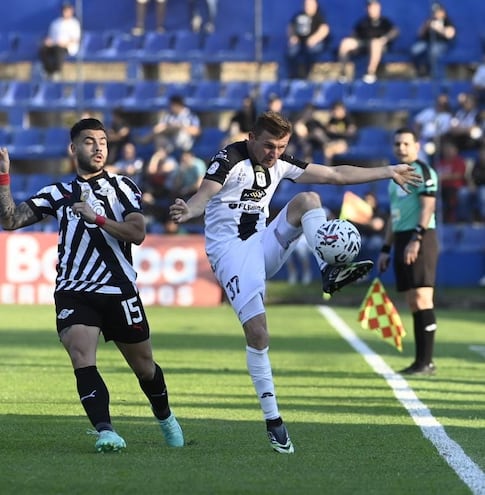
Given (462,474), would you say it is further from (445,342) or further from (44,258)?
(44,258)

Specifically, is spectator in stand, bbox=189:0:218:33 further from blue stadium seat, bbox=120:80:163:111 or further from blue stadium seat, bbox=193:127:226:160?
blue stadium seat, bbox=193:127:226:160

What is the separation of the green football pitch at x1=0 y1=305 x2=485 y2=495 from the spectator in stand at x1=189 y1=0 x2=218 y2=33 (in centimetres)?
1479

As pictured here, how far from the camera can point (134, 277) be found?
8258 millimetres

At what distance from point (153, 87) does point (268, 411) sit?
2204 cm

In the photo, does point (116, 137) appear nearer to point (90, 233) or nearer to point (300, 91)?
point (300, 91)

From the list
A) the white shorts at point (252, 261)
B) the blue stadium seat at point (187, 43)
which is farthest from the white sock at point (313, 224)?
the blue stadium seat at point (187, 43)

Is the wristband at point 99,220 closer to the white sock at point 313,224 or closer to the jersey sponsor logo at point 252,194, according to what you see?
the jersey sponsor logo at point 252,194

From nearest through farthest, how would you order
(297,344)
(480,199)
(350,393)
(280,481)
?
(280,481) → (350,393) → (297,344) → (480,199)

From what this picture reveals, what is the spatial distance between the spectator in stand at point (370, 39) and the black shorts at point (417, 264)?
16182 millimetres

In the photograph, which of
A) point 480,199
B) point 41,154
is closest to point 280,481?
point 480,199

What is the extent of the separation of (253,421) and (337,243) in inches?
80.1

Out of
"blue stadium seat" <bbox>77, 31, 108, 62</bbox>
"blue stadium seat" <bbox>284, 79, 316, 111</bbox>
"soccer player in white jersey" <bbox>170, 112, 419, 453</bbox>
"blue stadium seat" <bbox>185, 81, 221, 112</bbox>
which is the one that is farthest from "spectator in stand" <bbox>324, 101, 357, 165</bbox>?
"soccer player in white jersey" <bbox>170, 112, 419, 453</bbox>

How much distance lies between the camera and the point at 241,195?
28.4 feet

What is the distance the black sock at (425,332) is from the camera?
43.4 feet
